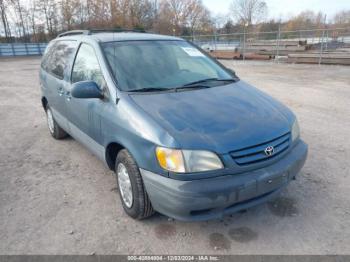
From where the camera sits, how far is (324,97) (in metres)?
7.56

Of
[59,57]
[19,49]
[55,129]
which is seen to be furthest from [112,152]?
[19,49]

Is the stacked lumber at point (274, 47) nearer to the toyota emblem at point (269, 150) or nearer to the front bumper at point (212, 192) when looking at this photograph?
the toyota emblem at point (269, 150)

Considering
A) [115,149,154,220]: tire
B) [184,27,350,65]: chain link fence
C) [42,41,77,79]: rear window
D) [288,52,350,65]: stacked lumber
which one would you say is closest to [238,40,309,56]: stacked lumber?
[184,27,350,65]: chain link fence

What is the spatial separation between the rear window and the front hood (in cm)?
166

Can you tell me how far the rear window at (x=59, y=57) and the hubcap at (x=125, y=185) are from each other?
1.79 m

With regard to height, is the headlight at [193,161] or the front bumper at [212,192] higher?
the headlight at [193,161]

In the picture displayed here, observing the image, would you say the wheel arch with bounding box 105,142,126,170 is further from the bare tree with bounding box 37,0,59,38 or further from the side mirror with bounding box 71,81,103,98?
the bare tree with bounding box 37,0,59,38

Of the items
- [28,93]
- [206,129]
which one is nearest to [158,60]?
[206,129]

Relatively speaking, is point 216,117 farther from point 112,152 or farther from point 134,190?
point 112,152

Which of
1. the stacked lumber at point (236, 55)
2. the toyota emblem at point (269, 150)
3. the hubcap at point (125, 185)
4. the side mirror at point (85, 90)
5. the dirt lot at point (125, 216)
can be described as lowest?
the dirt lot at point (125, 216)

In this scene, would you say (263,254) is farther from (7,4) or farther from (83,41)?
(7,4)

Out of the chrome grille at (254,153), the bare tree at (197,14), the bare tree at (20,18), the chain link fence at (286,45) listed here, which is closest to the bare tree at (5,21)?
the bare tree at (20,18)

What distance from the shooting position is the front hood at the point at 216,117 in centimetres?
223

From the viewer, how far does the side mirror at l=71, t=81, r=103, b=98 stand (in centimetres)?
279
